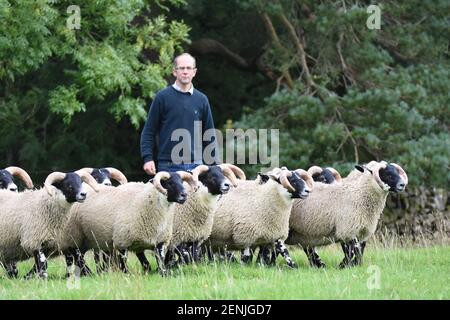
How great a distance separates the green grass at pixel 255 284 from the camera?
9.42 m

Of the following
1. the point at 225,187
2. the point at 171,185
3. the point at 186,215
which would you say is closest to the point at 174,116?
the point at 171,185

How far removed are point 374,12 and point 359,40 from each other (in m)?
1.71

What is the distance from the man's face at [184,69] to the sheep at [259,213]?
6.73 ft

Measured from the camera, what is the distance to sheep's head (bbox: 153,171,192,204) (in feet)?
37.9

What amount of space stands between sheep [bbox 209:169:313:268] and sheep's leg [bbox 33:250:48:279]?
2683mm

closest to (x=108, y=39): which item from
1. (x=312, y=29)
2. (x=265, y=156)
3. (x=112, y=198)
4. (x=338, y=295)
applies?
(x=265, y=156)

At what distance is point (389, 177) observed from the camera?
41.9 ft

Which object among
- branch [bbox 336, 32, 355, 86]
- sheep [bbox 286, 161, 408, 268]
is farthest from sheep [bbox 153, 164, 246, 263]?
branch [bbox 336, 32, 355, 86]

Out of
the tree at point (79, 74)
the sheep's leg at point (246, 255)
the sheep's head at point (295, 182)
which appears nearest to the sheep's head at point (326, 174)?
the sheep's head at point (295, 182)

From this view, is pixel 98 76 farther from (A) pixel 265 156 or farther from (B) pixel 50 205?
(B) pixel 50 205

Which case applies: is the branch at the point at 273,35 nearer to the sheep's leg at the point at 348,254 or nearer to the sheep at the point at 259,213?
the sheep at the point at 259,213

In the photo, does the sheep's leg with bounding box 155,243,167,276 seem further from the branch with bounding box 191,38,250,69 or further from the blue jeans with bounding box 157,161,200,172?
the branch with bounding box 191,38,250,69

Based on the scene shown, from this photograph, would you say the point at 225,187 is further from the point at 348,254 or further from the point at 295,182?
the point at 348,254

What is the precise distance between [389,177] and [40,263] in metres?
4.86
